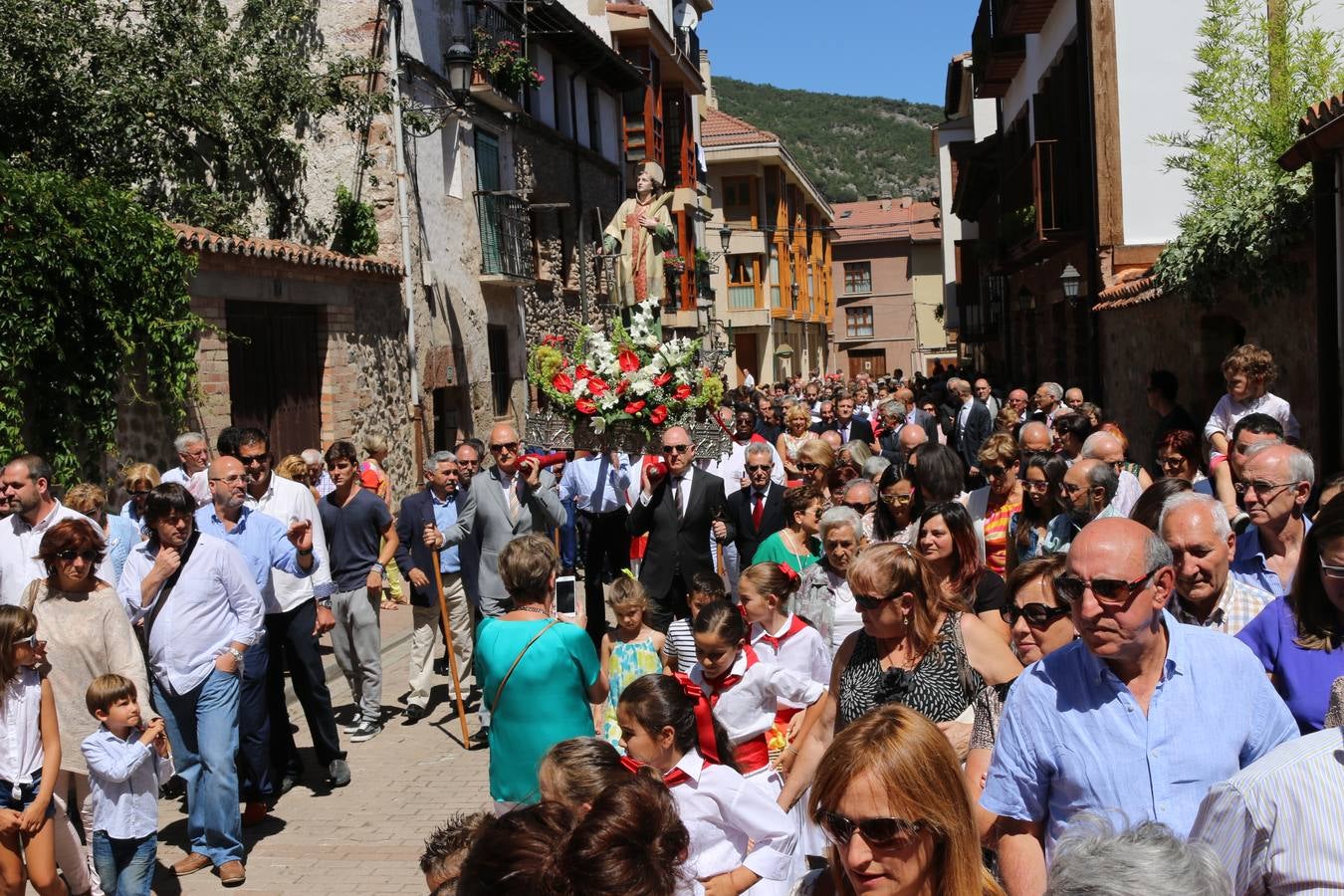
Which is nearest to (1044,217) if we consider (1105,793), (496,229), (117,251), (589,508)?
(496,229)

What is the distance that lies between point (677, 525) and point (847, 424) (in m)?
7.64

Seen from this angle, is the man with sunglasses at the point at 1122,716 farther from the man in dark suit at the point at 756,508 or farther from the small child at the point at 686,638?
the man in dark suit at the point at 756,508

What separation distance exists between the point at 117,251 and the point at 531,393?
46.2ft

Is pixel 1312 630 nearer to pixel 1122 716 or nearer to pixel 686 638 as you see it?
pixel 1122 716

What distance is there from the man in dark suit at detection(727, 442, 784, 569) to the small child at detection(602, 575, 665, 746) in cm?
233

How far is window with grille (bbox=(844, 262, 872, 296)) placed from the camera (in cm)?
7094

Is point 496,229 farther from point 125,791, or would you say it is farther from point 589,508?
point 125,791

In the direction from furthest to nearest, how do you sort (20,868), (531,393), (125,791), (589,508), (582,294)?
(582,294), (531,393), (589,508), (125,791), (20,868)

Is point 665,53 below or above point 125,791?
above

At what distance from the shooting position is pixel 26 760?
5516 millimetres

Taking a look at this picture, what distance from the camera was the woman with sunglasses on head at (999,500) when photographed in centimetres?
771

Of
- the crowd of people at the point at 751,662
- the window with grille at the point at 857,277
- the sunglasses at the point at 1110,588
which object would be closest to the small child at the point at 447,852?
the crowd of people at the point at 751,662

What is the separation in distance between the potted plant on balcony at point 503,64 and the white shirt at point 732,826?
18.4 m

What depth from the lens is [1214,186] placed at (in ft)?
48.7
